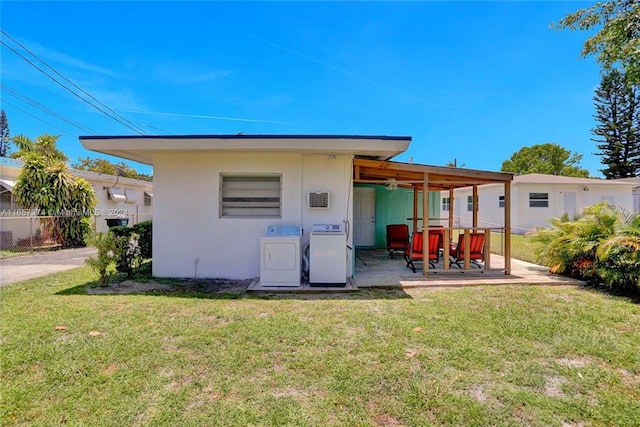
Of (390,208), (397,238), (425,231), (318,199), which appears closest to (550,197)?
(390,208)

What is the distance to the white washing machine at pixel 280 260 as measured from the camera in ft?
17.7

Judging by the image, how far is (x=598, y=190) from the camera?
17.3 metres

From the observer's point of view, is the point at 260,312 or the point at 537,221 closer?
the point at 260,312

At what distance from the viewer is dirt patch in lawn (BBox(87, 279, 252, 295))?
5.29m

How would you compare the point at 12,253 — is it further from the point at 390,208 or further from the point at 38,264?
the point at 390,208

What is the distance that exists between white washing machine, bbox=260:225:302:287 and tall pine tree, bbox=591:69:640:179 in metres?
35.1

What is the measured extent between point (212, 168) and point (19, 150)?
33.7 ft

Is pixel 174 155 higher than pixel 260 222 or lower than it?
higher

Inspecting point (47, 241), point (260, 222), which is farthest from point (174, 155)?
point (47, 241)

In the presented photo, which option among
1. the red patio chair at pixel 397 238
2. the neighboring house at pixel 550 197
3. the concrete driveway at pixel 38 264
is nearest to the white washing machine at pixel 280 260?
the red patio chair at pixel 397 238

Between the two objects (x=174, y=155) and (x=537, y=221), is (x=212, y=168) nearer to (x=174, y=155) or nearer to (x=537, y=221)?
(x=174, y=155)

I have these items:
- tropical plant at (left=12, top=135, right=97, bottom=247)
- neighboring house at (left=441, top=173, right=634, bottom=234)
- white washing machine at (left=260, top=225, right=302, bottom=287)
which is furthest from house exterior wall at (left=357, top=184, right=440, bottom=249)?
tropical plant at (left=12, top=135, right=97, bottom=247)

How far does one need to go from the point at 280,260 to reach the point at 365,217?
644 centimetres

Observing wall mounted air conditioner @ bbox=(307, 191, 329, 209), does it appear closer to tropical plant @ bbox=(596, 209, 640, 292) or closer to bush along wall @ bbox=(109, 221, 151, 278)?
bush along wall @ bbox=(109, 221, 151, 278)
